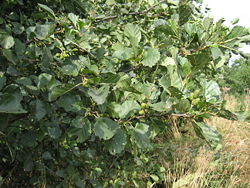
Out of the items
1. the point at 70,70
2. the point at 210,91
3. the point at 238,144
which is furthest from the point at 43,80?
the point at 238,144

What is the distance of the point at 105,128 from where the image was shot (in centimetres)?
78

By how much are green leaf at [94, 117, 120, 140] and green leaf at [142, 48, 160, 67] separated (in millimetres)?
206

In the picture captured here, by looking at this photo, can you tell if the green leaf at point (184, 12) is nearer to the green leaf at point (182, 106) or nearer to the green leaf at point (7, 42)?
the green leaf at point (182, 106)

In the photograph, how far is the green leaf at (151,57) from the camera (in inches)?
33.4

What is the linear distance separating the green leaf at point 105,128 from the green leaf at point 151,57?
0.21 metres

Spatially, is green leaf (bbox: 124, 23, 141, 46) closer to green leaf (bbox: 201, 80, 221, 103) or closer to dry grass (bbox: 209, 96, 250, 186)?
green leaf (bbox: 201, 80, 221, 103)

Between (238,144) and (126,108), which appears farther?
(238,144)

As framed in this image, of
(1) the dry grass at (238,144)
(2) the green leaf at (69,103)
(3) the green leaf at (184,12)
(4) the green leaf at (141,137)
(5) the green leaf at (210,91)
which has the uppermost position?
(3) the green leaf at (184,12)

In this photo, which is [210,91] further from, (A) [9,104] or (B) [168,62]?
(A) [9,104]

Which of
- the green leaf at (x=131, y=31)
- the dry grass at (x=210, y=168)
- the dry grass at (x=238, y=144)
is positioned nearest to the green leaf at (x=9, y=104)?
the green leaf at (x=131, y=31)

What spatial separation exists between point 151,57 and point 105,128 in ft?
0.81

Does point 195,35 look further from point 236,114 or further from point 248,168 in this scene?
point 248,168

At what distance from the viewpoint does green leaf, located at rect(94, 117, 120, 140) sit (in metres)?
0.76

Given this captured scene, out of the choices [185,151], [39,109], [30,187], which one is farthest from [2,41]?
[185,151]
